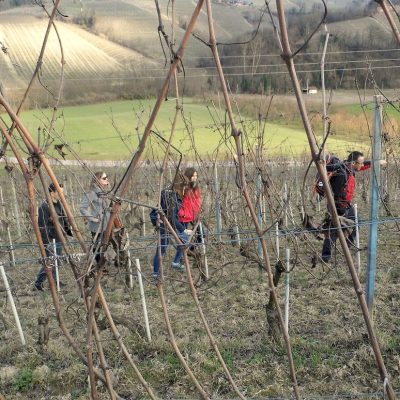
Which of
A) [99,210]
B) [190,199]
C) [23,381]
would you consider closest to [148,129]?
[99,210]

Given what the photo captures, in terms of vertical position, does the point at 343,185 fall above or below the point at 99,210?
below

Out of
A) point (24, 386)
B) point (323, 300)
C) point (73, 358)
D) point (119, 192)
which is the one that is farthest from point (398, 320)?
point (119, 192)

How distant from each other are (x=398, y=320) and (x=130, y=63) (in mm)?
12397

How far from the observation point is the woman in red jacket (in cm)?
511

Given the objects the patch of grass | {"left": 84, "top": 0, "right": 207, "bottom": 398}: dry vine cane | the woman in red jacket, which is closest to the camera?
{"left": 84, "top": 0, "right": 207, "bottom": 398}: dry vine cane

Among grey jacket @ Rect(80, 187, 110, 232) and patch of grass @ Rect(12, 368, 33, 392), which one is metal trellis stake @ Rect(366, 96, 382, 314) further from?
patch of grass @ Rect(12, 368, 33, 392)

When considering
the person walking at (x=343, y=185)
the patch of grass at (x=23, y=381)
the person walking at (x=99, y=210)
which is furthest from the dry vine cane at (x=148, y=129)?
the person walking at (x=343, y=185)

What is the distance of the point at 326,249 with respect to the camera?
5.48 metres

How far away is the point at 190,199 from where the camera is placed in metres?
5.24

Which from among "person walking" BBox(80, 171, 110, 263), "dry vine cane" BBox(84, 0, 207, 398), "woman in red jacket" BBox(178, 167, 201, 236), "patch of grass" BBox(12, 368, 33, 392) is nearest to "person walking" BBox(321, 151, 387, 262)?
"woman in red jacket" BBox(178, 167, 201, 236)

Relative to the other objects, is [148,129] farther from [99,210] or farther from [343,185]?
[343,185]

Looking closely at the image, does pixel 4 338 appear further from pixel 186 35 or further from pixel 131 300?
pixel 186 35

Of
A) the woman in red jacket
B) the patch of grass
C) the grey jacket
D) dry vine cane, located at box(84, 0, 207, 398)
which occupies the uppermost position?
dry vine cane, located at box(84, 0, 207, 398)

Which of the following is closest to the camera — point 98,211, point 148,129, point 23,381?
point 148,129
